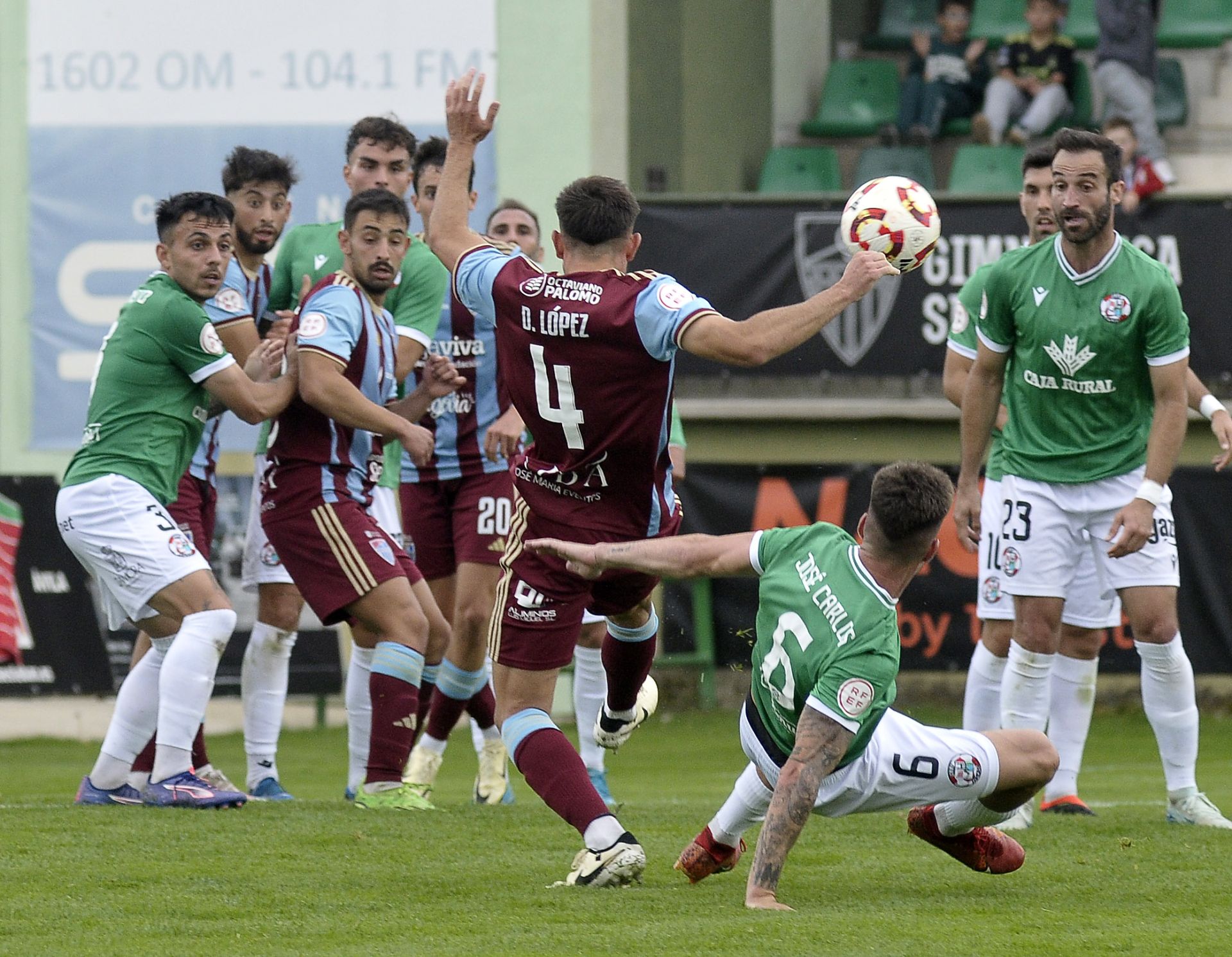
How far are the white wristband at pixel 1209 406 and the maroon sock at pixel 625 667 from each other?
2.34m

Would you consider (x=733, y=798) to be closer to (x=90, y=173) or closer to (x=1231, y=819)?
(x=1231, y=819)

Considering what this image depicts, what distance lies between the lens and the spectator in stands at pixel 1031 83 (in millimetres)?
14570

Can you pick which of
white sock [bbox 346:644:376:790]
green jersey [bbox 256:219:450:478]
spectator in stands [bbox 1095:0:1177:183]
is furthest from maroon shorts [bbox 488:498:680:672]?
spectator in stands [bbox 1095:0:1177:183]

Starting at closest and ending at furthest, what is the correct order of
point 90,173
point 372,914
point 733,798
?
point 372,914, point 733,798, point 90,173

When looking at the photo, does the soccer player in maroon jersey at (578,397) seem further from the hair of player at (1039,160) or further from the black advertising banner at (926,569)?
the black advertising banner at (926,569)

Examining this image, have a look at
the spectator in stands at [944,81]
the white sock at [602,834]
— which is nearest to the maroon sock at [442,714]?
the white sock at [602,834]

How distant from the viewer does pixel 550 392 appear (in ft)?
17.1

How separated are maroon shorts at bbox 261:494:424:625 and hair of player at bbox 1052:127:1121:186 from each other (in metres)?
2.81

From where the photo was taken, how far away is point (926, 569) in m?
12.1

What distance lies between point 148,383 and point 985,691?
131 inches

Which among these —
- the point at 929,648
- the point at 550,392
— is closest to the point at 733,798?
the point at 550,392

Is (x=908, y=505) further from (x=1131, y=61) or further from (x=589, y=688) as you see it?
(x=1131, y=61)

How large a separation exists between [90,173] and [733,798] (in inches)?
375

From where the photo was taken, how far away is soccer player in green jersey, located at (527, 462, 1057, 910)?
4641 mm
